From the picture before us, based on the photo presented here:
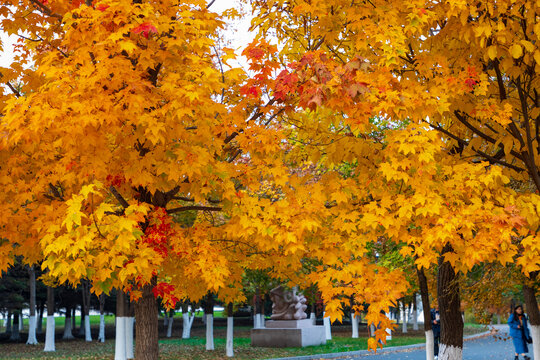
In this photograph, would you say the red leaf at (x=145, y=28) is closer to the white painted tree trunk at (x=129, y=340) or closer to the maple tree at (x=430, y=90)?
the maple tree at (x=430, y=90)

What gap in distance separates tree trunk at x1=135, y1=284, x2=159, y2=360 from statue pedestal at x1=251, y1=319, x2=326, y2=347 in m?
18.1

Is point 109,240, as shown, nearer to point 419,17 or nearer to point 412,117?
point 412,117

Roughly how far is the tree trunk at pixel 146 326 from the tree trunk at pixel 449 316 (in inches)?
227

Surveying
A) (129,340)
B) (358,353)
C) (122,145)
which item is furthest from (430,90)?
(358,353)

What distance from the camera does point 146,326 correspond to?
8469mm

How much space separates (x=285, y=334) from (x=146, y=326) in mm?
18381

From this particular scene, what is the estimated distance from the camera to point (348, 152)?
24.5 ft

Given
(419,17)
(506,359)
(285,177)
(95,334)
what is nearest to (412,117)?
(419,17)

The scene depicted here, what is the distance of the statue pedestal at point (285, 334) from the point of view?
84.8 feet

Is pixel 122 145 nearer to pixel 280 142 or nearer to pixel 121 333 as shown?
pixel 280 142

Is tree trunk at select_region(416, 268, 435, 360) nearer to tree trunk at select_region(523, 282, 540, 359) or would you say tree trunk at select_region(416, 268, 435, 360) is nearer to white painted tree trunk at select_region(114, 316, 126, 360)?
tree trunk at select_region(523, 282, 540, 359)

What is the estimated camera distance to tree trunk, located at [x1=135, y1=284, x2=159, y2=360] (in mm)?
8406

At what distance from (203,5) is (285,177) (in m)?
2.45

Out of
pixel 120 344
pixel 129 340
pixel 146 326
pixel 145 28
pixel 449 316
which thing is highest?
pixel 145 28
